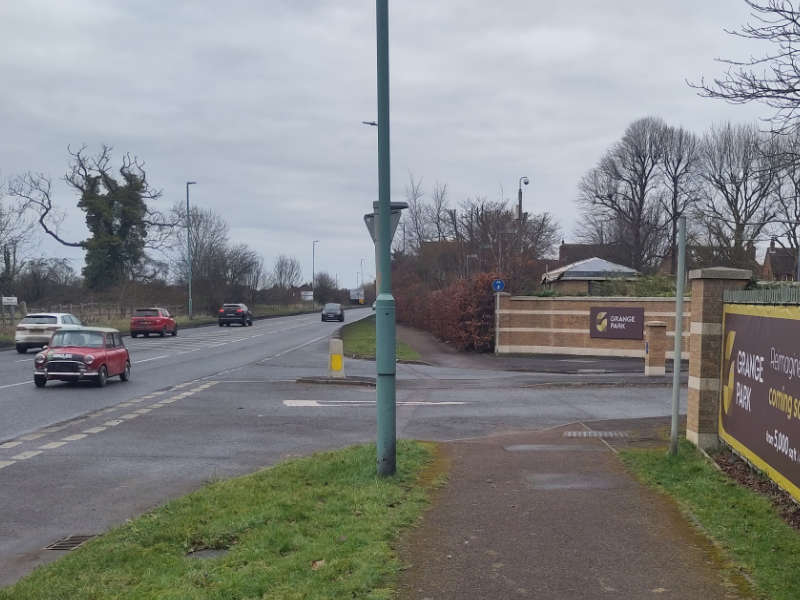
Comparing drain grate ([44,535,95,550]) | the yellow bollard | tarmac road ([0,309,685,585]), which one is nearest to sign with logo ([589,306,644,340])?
tarmac road ([0,309,685,585])

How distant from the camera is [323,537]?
6027 mm

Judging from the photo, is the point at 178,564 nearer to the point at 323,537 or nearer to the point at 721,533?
the point at 323,537

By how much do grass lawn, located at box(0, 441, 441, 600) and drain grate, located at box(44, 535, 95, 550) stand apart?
0.37 metres

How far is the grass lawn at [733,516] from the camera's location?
5.12 metres

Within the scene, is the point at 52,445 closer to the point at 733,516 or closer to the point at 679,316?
the point at 679,316

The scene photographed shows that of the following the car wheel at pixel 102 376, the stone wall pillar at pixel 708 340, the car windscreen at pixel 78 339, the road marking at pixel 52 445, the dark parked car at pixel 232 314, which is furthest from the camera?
the dark parked car at pixel 232 314

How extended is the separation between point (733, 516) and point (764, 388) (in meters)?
1.37

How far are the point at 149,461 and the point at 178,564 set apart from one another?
16.7 ft

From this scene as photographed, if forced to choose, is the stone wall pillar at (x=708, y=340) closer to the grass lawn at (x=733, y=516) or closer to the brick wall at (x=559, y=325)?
the grass lawn at (x=733, y=516)

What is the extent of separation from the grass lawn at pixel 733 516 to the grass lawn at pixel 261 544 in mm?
2316

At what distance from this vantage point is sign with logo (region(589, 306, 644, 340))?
2925cm

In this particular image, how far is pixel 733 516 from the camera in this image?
6.53 meters

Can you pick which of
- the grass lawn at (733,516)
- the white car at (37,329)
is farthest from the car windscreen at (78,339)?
the grass lawn at (733,516)

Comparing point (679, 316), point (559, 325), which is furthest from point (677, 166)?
point (679, 316)
